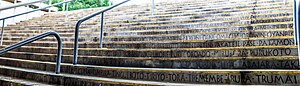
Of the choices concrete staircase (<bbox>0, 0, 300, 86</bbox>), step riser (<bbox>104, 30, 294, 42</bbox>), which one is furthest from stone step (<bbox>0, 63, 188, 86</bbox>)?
step riser (<bbox>104, 30, 294, 42</bbox>)

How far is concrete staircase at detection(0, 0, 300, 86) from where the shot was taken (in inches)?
97.4

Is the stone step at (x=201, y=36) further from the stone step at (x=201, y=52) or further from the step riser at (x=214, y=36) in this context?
the stone step at (x=201, y=52)

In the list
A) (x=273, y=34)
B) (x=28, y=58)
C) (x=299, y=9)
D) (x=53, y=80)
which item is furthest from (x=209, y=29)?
(x=28, y=58)

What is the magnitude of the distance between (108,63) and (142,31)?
1.41 m

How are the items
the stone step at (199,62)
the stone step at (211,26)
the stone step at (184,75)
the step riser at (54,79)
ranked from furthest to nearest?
the stone step at (211,26)
the step riser at (54,79)
the stone step at (199,62)
the stone step at (184,75)

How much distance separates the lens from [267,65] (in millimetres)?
2502

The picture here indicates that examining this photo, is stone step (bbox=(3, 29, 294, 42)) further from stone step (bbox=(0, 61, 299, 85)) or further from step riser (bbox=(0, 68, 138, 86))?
step riser (bbox=(0, 68, 138, 86))

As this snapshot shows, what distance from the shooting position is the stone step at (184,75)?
2.24m

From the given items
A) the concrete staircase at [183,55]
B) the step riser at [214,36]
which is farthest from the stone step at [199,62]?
the step riser at [214,36]

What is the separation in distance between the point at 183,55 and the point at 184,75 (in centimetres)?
62

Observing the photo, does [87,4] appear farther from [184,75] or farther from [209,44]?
[184,75]

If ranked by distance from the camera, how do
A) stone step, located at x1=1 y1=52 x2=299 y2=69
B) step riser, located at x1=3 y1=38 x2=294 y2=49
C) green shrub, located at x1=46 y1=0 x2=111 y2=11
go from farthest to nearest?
green shrub, located at x1=46 y1=0 x2=111 y2=11 < step riser, located at x1=3 y1=38 x2=294 y2=49 < stone step, located at x1=1 y1=52 x2=299 y2=69

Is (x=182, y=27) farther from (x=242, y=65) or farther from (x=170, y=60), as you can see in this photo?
(x=242, y=65)

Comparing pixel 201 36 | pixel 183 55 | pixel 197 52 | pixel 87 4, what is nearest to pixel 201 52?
pixel 197 52
